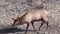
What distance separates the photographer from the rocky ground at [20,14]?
10.0 m

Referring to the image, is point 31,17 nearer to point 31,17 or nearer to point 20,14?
point 31,17

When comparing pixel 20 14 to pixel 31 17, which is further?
pixel 20 14

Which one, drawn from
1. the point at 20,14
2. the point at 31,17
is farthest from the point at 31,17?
the point at 20,14

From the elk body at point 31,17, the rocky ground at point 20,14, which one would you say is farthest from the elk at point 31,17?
the rocky ground at point 20,14

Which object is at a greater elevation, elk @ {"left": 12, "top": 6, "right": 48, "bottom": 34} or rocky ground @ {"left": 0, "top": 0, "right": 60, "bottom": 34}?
elk @ {"left": 12, "top": 6, "right": 48, "bottom": 34}

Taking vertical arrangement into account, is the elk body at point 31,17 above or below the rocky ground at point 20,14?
above

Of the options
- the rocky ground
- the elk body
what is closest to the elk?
the elk body

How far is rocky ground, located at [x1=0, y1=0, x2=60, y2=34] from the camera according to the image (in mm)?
10027

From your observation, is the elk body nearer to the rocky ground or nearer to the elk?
the elk

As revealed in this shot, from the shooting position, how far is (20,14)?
11.4 metres

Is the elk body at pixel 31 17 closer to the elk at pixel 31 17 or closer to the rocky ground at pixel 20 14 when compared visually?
the elk at pixel 31 17

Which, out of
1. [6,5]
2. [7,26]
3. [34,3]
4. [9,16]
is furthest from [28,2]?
[7,26]

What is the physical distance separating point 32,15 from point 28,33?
2.47 feet

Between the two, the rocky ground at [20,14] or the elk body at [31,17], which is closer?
the elk body at [31,17]
